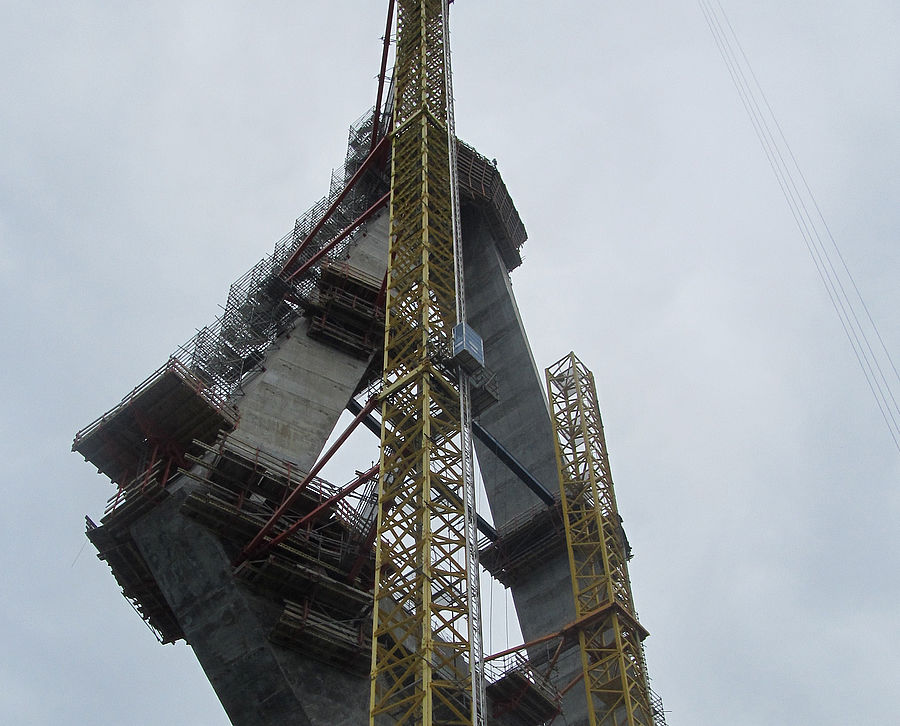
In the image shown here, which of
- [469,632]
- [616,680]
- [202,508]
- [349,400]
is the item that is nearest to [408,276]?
[349,400]

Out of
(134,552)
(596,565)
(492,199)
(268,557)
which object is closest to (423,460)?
(268,557)

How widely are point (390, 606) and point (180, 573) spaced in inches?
285

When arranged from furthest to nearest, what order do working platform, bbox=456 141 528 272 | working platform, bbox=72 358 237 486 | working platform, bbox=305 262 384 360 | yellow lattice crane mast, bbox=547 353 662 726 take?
working platform, bbox=456 141 528 272 < working platform, bbox=305 262 384 360 < yellow lattice crane mast, bbox=547 353 662 726 < working platform, bbox=72 358 237 486

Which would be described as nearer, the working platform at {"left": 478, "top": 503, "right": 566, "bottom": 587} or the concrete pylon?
the concrete pylon

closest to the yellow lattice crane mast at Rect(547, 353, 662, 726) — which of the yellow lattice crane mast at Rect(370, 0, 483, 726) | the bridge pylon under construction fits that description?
the bridge pylon under construction

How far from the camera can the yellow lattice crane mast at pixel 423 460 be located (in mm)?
28188

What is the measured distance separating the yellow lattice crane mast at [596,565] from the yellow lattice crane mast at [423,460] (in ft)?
18.2

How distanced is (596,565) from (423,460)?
17.8 metres

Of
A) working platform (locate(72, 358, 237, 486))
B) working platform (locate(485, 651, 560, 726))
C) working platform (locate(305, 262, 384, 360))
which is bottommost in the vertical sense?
working platform (locate(485, 651, 560, 726))

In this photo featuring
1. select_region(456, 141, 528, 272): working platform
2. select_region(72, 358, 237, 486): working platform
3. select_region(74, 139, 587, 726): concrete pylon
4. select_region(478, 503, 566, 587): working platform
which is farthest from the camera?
select_region(456, 141, 528, 272): working platform

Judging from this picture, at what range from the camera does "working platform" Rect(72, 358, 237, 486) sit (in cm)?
3559

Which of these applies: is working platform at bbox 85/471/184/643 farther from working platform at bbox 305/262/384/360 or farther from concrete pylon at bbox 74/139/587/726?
working platform at bbox 305/262/384/360

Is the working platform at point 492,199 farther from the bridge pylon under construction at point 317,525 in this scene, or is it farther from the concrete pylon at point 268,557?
the concrete pylon at point 268,557

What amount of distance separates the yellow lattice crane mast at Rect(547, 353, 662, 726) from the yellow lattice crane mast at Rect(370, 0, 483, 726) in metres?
5.56
